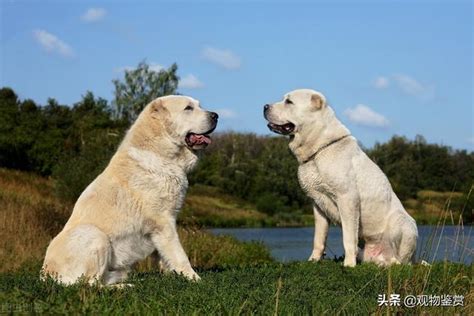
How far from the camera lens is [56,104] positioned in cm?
6775

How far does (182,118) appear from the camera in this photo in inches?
301

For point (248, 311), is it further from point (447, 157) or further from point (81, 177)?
A: point (447, 157)

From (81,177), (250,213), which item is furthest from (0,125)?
(81,177)

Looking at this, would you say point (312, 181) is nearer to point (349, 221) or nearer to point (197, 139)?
point (349, 221)

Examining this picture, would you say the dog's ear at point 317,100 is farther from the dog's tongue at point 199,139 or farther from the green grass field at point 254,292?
the green grass field at point 254,292

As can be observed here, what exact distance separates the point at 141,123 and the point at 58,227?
11.1 m

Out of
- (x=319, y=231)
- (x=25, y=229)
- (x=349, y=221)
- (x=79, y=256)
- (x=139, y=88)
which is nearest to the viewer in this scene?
(x=79, y=256)

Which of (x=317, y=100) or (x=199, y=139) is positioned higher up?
(x=317, y=100)

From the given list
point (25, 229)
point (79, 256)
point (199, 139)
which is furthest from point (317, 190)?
point (25, 229)

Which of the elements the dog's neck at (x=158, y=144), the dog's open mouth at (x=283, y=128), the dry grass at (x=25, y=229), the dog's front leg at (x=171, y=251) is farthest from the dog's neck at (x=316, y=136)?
the dry grass at (x=25, y=229)

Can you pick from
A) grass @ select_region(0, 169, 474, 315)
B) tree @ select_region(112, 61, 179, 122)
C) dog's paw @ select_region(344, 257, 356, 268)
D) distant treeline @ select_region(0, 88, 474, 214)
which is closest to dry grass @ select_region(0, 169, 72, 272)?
Result: grass @ select_region(0, 169, 474, 315)

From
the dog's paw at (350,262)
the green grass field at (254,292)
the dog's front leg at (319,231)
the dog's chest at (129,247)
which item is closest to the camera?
the green grass field at (254,292)

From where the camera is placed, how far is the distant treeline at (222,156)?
5441 centimetres

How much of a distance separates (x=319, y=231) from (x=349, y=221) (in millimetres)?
688
